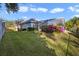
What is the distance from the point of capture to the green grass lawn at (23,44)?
7.08 feet

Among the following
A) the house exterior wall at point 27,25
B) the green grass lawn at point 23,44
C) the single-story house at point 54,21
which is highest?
the single-story house at point 54,21

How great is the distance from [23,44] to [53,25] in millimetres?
330

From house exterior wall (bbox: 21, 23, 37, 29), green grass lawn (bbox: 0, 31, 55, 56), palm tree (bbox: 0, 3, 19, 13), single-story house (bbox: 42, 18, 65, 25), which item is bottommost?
green grass lawn (bbox: 0, 31, 55, 56)

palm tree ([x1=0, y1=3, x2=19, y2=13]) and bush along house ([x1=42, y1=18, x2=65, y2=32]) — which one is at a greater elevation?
palm tree ([x1=0, y1=3, x2=19, y2=13])

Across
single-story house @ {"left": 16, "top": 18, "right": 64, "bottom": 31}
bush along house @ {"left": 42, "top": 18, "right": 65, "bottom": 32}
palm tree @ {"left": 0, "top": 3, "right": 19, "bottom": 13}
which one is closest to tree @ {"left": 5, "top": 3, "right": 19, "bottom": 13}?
palm tree @ {"left": 0, "top": 3, "right": 19, "bottom": 13}

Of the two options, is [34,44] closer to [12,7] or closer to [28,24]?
[28,24]

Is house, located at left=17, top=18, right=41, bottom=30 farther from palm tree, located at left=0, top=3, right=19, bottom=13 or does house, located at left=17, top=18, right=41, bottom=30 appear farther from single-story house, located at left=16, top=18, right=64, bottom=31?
palm tree, located at left=0, top=3, right=19, bottom=13

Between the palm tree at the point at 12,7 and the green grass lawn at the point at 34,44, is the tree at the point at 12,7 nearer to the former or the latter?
the palm tree at the point at 12,7

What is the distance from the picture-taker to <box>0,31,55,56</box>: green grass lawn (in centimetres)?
216

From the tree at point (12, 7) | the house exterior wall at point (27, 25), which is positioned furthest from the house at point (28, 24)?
the tree at point (12, 7)

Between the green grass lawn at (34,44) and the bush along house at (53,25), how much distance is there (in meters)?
0.06

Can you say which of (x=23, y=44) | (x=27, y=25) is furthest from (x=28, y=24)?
(x=23, y=44)

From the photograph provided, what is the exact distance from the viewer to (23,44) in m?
2.18

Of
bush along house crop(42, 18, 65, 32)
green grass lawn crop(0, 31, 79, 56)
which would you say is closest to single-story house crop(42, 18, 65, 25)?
bush along house crop(42, 18, 65, 32)
